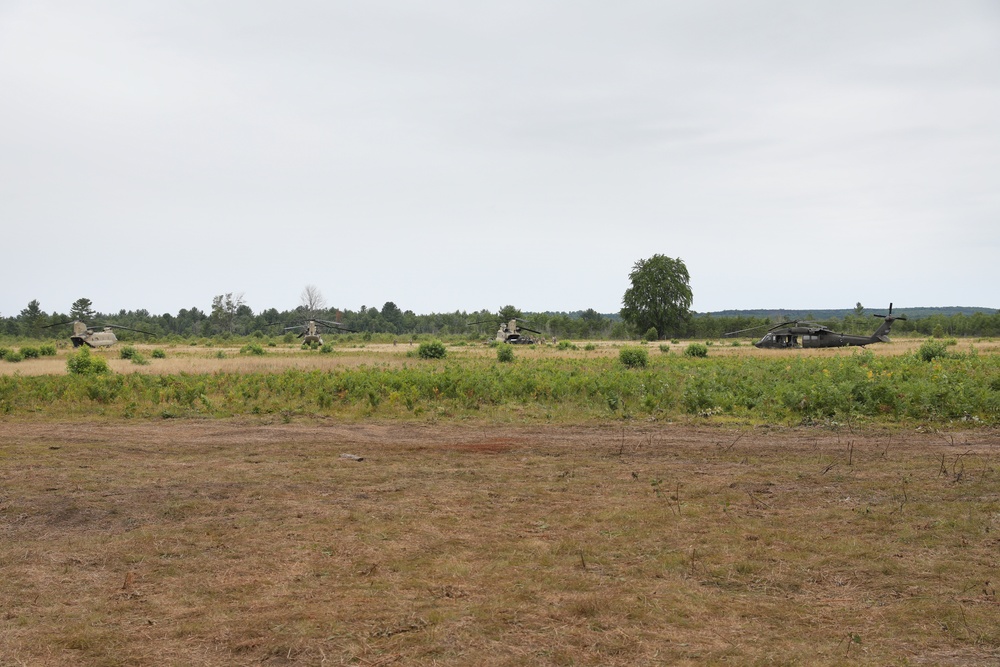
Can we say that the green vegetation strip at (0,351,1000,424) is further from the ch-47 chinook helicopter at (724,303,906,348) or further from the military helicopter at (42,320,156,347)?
the military helicopter at (42,320,156,347)

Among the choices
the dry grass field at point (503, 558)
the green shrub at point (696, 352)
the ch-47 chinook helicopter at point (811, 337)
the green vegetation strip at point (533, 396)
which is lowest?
the dry grass field at point (503, 558)

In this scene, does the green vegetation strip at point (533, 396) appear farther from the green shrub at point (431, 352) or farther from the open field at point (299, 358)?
the green shrub at point (431, 352)

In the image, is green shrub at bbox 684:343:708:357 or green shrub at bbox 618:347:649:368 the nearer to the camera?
green shrub at bbox 618:347:649:368

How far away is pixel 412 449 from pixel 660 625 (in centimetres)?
847

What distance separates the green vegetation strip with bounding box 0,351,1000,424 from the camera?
1661cm

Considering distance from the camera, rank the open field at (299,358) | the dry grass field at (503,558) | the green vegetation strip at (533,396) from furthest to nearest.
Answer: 1. the open field at (299,358)
2. the green vegetation strip at (533,396)
3. the dry grass field at (503,558)

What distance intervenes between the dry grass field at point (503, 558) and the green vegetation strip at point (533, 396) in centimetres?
414

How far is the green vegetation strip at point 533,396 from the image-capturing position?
16609 millimetres

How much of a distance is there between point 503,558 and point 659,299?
3462 inches

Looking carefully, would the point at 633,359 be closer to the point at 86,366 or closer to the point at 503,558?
the point at 86,366

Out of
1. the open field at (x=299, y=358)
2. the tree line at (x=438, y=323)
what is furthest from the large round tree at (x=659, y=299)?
the open field at (x=299, y=358)

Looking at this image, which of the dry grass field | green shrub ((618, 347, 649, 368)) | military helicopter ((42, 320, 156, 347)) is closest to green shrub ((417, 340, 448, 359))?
green shrub ((618, 347, 649, 368))

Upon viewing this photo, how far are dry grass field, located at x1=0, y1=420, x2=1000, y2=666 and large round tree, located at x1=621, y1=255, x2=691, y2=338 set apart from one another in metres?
80.4

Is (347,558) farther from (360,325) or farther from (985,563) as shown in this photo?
(360,325)
